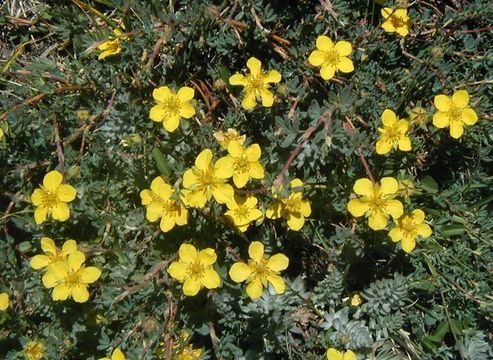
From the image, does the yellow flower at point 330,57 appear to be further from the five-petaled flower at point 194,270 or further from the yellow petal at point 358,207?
the five-petaled flower at point 194,270

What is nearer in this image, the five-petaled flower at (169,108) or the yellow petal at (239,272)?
the yellow petal at (239,272)

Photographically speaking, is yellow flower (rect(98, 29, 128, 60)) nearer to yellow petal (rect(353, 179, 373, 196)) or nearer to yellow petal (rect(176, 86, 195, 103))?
yellow petal (rect(176, 86, 195, 103))

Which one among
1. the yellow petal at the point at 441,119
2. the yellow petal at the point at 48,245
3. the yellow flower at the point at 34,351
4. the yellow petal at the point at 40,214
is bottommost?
the yellow flower at the point at 34,351

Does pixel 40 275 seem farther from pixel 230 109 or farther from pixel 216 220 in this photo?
pixel 230 109

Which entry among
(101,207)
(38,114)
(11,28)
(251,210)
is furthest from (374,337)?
(11,28)

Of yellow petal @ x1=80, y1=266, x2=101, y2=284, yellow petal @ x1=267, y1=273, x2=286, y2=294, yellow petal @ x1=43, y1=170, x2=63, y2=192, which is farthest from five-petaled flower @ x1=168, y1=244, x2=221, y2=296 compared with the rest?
yellow petal @ x1=43, y1=170, x2=63, y2=192

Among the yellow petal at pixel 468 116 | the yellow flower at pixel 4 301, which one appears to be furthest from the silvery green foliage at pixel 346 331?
the yellow flower at pixel 4 301

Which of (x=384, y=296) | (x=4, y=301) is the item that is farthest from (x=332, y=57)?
(x=4, y=301)

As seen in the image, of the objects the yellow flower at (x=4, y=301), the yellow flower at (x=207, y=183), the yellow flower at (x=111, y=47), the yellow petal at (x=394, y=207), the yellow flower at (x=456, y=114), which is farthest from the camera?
the yellow flower at (x=111, y=47)

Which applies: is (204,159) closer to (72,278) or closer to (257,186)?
(257,186)
